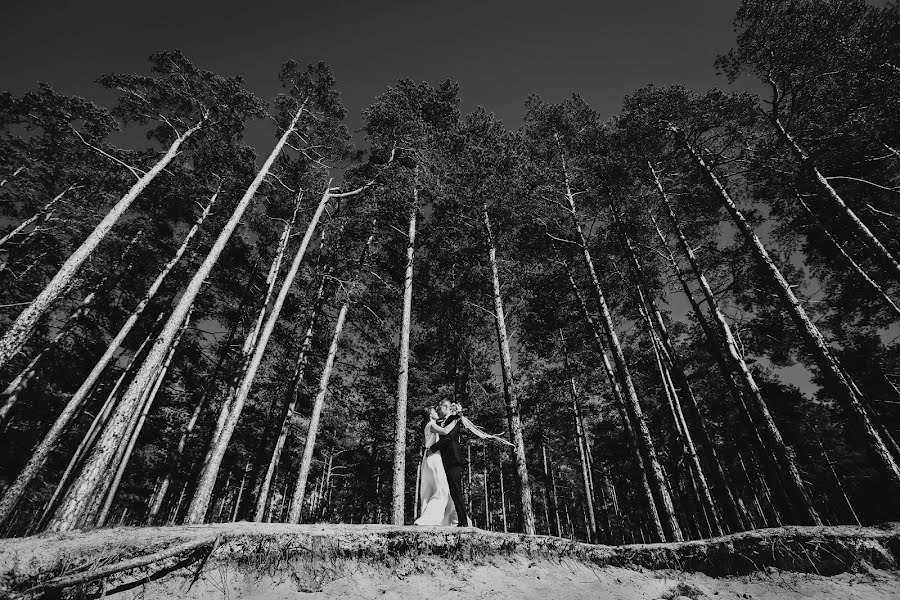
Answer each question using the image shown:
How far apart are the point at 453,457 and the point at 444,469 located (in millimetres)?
331

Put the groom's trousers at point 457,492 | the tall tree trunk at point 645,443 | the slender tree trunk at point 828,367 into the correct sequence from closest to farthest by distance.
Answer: the groom's trousers at point 457,492
the slender tree trunk at point 828,367
the tall tree trunk at point 645,443

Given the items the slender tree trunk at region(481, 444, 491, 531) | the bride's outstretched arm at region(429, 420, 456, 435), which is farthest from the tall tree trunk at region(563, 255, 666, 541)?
the slender tree trunk at region(481, 444, 491, 531)

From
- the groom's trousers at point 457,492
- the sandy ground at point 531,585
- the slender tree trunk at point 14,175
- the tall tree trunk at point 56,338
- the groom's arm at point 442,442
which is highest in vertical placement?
the slender tree trunk at point 14,175

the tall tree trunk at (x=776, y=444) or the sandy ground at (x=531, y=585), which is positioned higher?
the tall tree trunk at (x=776, y=444)

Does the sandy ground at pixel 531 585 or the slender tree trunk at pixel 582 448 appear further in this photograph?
the slender tree trunk at pixel 582 448

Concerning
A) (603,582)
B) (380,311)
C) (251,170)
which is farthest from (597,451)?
(251,170)

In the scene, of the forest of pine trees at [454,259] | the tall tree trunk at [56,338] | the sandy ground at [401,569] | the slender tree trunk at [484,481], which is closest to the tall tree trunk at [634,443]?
the forest of pine trees at [454,259]

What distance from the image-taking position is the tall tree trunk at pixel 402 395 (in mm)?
8250

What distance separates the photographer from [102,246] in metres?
12.9

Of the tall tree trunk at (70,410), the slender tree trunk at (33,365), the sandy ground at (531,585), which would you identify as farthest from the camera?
the slender tree trunk at (33,365)

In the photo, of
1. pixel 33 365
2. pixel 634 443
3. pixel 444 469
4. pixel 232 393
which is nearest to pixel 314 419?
pixel 232 393

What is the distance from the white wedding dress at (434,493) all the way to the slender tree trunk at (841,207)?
1146 centimetres

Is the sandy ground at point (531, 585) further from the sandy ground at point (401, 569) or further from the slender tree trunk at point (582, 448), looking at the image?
the slender tree trunk at point (582, 448)

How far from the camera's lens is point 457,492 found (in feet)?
15.7
